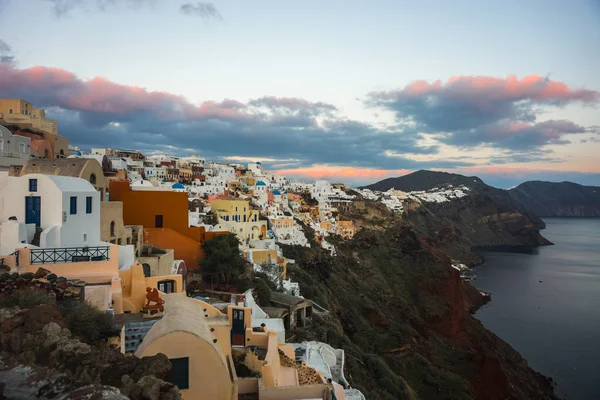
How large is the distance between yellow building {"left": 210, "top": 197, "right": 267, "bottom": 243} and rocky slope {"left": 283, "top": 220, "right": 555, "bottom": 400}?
4.93 meters

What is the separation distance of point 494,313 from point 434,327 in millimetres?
13720

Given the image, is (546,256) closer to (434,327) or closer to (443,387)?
(434,327)

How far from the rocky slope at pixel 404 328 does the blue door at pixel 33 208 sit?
481 inches

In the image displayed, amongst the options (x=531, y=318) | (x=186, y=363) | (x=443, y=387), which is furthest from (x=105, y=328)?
(x=531, y=318)

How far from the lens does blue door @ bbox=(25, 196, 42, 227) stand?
13.2 meters

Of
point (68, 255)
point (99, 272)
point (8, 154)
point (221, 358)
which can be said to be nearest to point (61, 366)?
point (221, 358)

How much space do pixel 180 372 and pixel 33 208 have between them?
872cm

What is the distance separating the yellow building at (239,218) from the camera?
3528cm

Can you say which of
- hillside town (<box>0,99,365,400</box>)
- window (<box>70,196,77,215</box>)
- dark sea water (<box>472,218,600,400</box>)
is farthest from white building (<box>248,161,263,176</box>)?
window (<box>70,196,77,215</box>)

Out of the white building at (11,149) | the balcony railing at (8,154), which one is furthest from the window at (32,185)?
the balcony railing at (8,154)

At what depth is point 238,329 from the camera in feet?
38.4

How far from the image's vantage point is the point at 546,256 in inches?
4279

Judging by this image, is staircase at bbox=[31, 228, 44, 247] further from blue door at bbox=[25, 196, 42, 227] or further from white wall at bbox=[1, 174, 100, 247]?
blue door at bbox=[25, 196, 42, 227]

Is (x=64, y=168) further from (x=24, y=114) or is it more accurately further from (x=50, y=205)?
(x=24, y=114)
